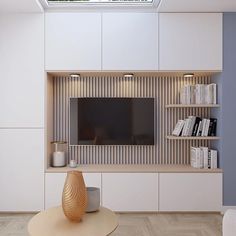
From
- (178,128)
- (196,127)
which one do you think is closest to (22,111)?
(178,128)

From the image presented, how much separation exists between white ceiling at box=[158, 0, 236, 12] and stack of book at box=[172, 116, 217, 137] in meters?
1.35

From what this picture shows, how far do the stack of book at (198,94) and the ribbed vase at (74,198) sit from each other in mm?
2361

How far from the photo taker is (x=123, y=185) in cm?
408

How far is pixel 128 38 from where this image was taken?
412 cm

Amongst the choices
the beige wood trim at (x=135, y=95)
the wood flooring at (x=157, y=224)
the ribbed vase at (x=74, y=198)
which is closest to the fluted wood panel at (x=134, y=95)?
the beige wood trim at (x=135, y=95)

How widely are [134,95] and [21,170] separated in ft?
5.82

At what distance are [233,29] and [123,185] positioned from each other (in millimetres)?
2348

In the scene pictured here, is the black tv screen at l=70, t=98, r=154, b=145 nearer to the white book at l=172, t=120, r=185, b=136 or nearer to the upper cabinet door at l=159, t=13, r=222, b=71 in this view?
the white book at l=172, t=120, r=185, b=136

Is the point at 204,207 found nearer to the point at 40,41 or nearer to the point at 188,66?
the point at 188,66

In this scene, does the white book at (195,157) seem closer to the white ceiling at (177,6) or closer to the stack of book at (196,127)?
the stack of book at (196,127)

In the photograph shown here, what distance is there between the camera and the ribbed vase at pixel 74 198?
7.64 feet

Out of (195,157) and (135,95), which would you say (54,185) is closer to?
(135,95)

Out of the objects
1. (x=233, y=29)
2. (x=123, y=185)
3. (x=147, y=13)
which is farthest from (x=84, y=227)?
(x=233, y=29)

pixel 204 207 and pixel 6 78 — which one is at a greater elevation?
pixel 6 78
